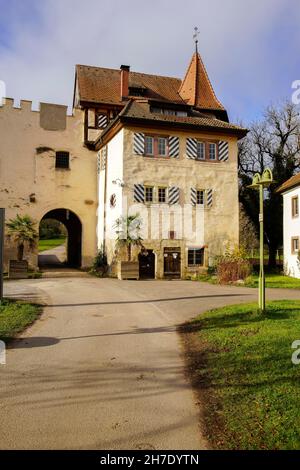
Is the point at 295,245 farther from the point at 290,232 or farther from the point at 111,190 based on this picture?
the point at 111,190

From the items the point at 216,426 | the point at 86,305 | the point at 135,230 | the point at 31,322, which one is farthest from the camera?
the point at 135,230

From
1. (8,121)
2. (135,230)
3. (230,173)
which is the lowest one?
(135,230)

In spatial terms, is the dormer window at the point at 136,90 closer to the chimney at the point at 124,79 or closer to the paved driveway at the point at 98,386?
the chimney at the point at 124,79

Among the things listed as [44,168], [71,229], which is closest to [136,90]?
[44,168]

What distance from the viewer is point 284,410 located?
4703 millimetres

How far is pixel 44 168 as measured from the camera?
28.1 m

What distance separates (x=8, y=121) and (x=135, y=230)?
1127 centimetres

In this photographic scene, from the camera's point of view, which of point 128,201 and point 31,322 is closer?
point 31,322

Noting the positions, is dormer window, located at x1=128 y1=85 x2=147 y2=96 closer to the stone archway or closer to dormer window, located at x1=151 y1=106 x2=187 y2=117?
dormer window, located at x1=151 y1=106 x2=187 y2=117

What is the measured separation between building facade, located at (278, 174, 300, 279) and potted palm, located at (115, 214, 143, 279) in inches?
437

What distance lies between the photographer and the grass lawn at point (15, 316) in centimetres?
905

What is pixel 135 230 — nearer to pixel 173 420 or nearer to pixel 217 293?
pixel 217 293

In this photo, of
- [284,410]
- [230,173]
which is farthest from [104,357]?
[230,173]
